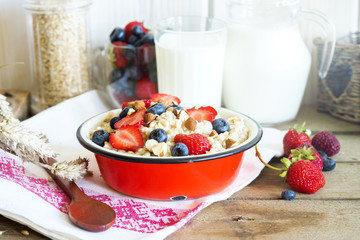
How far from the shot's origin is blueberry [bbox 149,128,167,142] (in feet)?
3.48

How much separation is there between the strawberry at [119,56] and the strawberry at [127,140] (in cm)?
57

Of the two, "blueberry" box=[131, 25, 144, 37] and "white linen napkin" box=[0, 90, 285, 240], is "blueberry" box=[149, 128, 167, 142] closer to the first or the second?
"white linen napkin" box=[0, 90, 285, 240]

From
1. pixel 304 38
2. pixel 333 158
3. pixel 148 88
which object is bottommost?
pixel 333 158

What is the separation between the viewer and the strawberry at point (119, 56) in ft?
5.25

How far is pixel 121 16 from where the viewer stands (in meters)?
1.78

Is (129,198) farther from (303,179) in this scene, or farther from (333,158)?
(333,158)

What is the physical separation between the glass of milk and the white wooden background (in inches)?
6.9

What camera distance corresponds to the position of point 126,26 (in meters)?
1.65

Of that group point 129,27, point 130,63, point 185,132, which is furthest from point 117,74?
Answer: point 185,132

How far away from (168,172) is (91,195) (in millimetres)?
210

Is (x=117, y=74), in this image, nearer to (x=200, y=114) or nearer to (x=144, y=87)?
(x=144, y=87)

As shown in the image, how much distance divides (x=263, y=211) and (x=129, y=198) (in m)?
0.30

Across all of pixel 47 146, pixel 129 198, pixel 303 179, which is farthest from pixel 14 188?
pixel 303 179

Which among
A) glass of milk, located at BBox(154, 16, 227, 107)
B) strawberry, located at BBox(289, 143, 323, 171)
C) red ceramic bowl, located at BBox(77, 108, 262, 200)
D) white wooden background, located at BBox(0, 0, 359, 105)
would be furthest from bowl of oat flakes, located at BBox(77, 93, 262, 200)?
white wooden background, located at BBox(0, 0, 359, 105)
